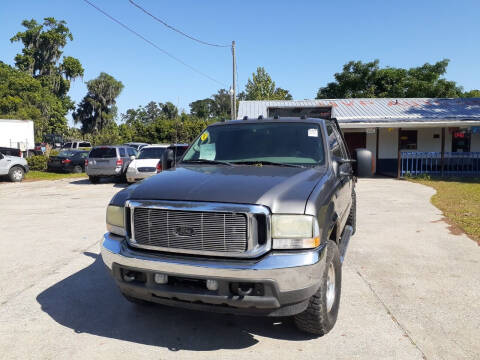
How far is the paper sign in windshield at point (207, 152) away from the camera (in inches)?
165

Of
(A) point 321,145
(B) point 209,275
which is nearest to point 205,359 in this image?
(B) point 209,275

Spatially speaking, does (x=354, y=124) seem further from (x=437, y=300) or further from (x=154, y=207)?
(x=154, y=207)

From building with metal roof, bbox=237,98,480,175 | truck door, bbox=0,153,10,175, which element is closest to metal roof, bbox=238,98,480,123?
building with metal roof, bbox=237,98,480,175

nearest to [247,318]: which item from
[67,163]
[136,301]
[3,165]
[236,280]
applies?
[136,301]

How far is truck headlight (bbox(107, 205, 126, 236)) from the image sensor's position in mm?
3176

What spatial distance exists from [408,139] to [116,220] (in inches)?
783

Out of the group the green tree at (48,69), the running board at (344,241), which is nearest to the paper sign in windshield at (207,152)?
the running board at (344,241)

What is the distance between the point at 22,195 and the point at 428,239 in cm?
1235

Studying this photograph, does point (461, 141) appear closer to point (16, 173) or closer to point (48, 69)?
point (16, 173)

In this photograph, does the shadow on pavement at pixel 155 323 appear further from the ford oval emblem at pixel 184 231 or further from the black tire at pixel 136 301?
→ the ford oval emblem at pixel 184 231

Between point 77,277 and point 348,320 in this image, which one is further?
point 77,277

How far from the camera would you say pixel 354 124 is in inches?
686

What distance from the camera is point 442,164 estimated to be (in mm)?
17531

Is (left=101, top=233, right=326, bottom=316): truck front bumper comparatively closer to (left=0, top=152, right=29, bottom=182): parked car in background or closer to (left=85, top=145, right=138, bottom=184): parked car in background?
(left=85, top=145, right=138, bottom=184): parked car in background
